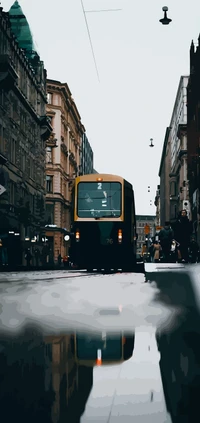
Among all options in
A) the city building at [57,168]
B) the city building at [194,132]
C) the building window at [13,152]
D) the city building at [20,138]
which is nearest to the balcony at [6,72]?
the city building at [20,138]

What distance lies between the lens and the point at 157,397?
3.83 metres

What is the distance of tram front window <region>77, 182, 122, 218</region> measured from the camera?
27.0m

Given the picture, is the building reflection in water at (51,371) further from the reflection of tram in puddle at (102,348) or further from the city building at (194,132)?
the city building at (194,132)

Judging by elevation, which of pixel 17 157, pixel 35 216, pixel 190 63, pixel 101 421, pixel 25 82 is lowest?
pixel 101 421

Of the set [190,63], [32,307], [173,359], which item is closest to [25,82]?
[190,63]

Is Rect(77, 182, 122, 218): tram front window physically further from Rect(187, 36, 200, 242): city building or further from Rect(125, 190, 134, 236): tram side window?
Rect(187, 36, 200, 242): city building

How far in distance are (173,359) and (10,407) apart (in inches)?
71.1

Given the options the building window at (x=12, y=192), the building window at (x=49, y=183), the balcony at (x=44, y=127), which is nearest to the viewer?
the building window at (x=12, y=192)

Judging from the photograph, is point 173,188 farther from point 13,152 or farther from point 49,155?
point 13,152

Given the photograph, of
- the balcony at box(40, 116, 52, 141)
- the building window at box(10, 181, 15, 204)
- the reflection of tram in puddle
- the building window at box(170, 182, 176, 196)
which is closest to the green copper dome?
the balcony at box(40, 116, 52, 141)

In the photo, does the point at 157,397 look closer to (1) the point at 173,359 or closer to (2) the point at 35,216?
(1) the point at 173,359

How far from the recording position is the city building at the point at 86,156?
384 ft

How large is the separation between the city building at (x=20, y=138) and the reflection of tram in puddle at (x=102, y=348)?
3288 cm

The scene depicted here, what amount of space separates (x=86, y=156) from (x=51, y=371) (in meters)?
123
